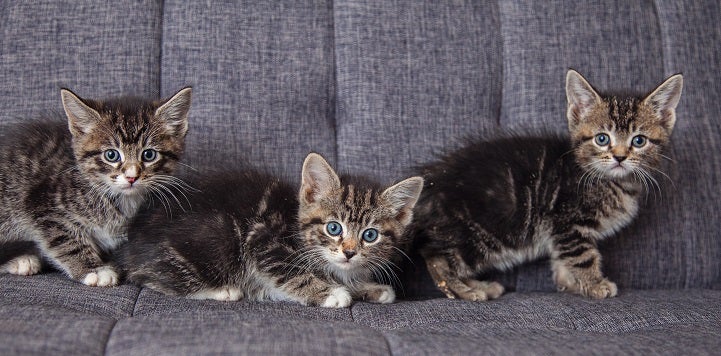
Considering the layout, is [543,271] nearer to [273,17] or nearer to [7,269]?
[273,17]

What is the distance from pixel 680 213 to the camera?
283 centimetres

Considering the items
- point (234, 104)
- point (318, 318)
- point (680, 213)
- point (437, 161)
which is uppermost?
point (234, 104)

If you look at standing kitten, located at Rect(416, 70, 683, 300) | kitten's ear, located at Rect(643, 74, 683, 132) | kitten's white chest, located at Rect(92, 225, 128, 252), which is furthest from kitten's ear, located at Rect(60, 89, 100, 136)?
kitten's ear, located at Rect(643, 74, 683, 132)

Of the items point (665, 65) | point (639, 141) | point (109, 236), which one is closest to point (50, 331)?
point (109, 236)

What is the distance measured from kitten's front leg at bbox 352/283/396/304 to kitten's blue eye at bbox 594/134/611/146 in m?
0.97

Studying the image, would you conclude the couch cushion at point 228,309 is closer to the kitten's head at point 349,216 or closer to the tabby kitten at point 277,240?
the tabby kitten at point 277,240

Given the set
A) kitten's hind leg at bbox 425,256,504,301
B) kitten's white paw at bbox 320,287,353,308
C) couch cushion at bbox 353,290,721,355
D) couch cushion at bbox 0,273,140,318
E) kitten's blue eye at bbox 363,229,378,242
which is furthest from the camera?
kitten's hind leg at bbox 425,256,504,301

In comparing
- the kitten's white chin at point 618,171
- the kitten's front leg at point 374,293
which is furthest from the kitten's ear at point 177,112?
the kitten's white chin at point 618,171

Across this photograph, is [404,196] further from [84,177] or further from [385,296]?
[84,177]

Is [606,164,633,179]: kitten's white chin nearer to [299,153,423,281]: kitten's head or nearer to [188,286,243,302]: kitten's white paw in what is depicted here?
[299,153,423,281]: kitten's head

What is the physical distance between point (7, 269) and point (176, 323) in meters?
0.89

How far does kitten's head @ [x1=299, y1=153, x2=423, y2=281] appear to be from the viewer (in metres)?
2.33

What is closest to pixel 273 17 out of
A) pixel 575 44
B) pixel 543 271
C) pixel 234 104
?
pixel 234 104

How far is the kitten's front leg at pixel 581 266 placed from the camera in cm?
257
